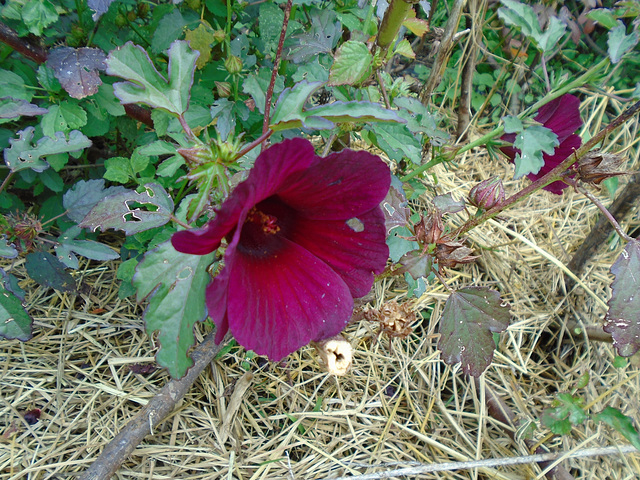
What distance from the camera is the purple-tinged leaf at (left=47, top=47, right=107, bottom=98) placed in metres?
1.12

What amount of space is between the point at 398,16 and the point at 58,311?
1346 mm

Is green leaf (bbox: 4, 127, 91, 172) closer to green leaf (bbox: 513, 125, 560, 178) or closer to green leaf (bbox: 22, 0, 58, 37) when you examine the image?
green leaf (bbox: 22, 0, 58, 37)

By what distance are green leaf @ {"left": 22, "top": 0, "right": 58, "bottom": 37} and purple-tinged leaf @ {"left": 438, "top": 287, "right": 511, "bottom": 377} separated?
1.12m

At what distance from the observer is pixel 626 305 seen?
0.95 m

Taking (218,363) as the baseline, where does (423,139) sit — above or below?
above

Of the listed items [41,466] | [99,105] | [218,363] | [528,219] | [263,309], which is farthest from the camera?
[528,219]

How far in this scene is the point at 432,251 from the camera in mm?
979

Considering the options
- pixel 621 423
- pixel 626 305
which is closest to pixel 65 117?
pixel 626 305

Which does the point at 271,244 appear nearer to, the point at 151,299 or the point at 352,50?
the point at 151,299

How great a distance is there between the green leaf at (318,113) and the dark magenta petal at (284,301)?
0.25 m

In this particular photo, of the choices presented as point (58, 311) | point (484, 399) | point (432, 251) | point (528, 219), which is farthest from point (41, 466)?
point (528, 219)

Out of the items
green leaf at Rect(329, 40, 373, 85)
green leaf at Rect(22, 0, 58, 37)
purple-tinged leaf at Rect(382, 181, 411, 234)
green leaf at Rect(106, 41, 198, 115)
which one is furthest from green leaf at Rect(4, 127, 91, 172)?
purple-tinged leaf at Rect(382, 181, 411, 234)

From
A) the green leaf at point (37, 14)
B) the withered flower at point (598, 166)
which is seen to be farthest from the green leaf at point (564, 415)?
the green leaf at point (37, 14)

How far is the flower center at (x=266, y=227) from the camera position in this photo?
88cm
